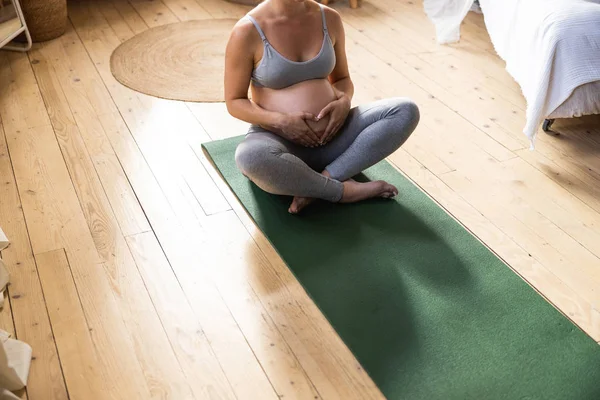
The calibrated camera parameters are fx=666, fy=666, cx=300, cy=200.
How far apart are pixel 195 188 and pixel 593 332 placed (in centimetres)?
130

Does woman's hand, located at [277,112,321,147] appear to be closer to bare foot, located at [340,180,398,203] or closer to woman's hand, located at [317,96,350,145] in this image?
woman's hand, located at [317,96,350,145]

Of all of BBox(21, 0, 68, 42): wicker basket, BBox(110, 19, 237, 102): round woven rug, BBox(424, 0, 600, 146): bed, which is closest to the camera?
BBox(424, 0, 600, 146): bed

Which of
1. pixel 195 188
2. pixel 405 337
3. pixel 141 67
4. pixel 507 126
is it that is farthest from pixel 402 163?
pixel 141 67

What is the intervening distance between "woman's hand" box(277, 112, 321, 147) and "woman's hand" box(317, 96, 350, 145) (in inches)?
1.3

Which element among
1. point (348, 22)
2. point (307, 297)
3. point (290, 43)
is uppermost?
point (290, 43)

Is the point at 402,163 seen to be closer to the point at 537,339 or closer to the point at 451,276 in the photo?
the point at 451,276

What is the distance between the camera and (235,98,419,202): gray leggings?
2.02 meters

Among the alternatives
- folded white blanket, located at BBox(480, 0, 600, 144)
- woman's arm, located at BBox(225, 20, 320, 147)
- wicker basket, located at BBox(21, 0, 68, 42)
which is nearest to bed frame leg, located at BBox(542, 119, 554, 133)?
folded white blanket, located at BBox(480, 0, 600, 144)

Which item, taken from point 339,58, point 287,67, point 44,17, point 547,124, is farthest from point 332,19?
point 44,17

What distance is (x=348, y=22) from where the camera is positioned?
3754mm

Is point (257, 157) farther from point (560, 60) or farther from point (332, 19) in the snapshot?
point (560, 60)

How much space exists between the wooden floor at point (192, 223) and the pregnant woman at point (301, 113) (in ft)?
0.74

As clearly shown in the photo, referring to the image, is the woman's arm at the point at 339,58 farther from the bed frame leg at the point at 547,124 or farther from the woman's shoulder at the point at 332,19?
the bed frame leg at the point at 547,124

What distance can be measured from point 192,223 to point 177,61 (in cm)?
139
